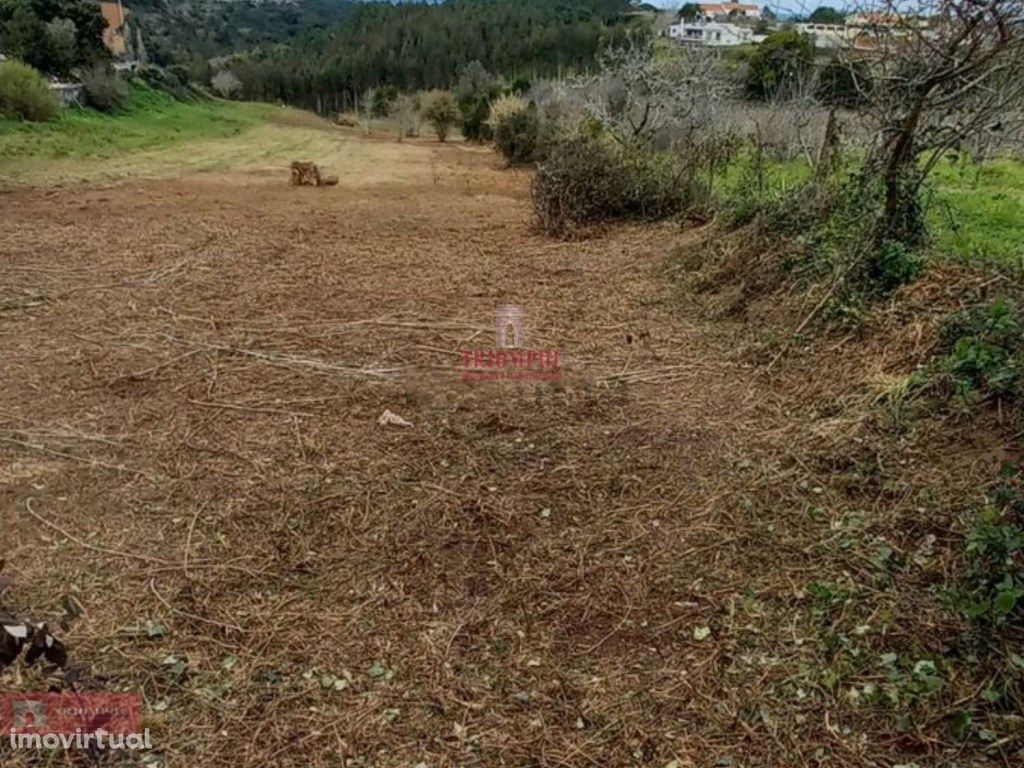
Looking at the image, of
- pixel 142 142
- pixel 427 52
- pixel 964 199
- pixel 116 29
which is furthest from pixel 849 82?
pixel 427 52

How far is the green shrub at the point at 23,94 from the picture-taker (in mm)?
11680

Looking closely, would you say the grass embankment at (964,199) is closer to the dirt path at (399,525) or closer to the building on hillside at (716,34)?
the dirt path at (399,525)

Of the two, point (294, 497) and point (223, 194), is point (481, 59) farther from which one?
point (294, 497)

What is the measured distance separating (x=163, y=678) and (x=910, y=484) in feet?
7.77

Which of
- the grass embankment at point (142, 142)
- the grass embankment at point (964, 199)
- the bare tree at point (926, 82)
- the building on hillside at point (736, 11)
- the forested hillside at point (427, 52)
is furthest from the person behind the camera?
the forested hillside at point (427, 52)

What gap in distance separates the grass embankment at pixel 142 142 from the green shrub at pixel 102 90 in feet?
0.90

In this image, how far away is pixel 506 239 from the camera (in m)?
6.54

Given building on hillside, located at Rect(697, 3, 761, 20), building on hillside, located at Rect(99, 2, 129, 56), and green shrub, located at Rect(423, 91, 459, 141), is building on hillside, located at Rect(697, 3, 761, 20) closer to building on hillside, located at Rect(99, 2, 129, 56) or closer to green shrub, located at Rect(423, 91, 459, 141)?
green shrub, located at Rect(423, 91, 459, 141)

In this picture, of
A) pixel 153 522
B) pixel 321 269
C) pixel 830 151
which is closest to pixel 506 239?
pixel 321 269

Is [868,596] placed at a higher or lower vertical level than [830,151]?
lower

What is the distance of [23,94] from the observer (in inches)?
464

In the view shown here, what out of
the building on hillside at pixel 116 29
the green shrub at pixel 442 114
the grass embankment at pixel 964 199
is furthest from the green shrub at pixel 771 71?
the building on hillside at pixel 116 29

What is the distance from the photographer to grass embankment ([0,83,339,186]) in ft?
30.0

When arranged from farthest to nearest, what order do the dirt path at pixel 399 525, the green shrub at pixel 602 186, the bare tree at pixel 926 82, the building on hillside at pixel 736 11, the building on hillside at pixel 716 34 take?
the building on hillside at pixel 716 34, the building on hillside at pixel 736 11, the green shrub at pixel 602 186, the bare tree at pixel 926 82, the dirt path at pixel 399 525
